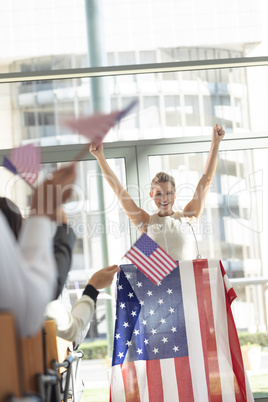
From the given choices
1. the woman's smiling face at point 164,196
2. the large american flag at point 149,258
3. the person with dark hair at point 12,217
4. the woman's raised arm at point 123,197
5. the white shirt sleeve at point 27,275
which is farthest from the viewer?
the woman's raised arm at point 123,197

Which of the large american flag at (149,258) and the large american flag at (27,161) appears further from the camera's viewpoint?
the large american flag at (149,258)

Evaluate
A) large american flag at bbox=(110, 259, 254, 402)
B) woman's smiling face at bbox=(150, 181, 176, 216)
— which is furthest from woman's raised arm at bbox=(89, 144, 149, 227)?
large american flag at bbox=(110, 259, 254, 402)

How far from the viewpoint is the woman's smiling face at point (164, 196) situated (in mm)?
3709

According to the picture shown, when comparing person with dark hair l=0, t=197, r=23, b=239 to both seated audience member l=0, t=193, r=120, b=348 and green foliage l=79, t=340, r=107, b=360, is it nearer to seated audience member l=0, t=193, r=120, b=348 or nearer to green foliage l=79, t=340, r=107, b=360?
seated audience member l=0, t=193, r=120, b=348

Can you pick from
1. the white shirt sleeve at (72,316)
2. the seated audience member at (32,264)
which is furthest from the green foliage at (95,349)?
the seated audience member at (32,264)

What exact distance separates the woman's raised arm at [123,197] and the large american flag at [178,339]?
523 millimetres

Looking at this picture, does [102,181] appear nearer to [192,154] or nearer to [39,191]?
[192,154]

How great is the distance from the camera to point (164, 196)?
3.74m

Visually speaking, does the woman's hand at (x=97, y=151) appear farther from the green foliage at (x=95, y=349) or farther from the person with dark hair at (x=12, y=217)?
the person with dark hair at (x=12, y=217)

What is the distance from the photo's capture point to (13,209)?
2006 millimetres

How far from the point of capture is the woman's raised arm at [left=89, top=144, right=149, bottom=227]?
389 centimetres

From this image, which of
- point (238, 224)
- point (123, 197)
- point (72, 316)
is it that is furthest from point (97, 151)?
point (72, 316)

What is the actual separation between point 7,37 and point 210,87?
1.65 meters

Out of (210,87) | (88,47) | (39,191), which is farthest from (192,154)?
(39,191)
